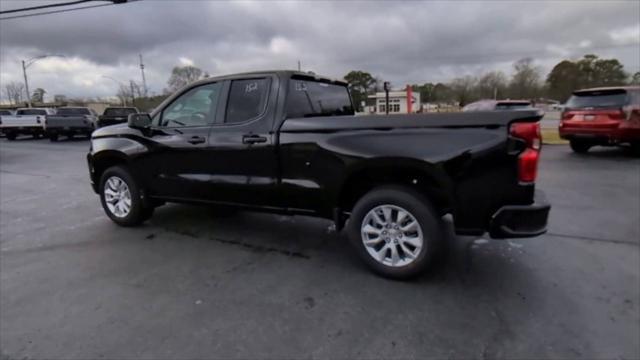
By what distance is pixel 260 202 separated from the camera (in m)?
4.08

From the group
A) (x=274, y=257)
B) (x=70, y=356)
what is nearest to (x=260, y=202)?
(x=274, y=257)

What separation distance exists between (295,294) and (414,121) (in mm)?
1729

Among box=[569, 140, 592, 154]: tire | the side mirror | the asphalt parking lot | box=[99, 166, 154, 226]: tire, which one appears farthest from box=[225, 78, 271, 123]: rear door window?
box=[569, 140, 592, 154]: tire

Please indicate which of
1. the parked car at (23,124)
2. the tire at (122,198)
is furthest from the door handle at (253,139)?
the parked car at (23,124)

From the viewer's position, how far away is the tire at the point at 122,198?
4895 mm

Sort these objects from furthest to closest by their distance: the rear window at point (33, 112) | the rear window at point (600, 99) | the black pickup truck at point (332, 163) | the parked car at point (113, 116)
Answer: the rear window at point (33, 112) → the parked car at point (113, 116) → the rear window at point (600, 99) → the black pickup truck at point (332, 163)

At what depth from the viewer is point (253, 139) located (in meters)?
3.91

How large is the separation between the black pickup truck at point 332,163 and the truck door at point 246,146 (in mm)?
12

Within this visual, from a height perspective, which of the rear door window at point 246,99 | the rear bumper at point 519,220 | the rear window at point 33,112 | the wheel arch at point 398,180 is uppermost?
the rear window at point 33,112

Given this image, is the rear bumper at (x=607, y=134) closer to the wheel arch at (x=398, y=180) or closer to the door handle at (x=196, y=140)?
the wheel arch at (x=398, y=180)

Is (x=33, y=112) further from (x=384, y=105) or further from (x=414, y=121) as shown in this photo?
(x=414, y=121)

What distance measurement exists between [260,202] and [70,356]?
208 centimetres

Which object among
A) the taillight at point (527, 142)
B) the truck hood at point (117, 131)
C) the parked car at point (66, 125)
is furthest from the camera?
the parked car at point (66, 125)

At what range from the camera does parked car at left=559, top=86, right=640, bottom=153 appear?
920 cm
